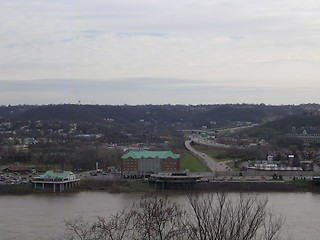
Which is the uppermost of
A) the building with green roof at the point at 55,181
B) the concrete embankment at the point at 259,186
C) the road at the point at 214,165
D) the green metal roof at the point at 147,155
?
the green metal roof at the point at 147,155

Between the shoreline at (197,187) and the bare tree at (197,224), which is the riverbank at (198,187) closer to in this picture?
the shoreline at (197,187)

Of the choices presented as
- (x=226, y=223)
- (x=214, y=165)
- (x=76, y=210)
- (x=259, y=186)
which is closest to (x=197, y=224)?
(x=226, y=223)

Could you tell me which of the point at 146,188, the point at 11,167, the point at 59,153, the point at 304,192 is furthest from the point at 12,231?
the point at 59,153

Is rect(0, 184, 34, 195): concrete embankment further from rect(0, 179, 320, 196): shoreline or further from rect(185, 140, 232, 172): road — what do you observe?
rect(185, 140, 232, 172): road

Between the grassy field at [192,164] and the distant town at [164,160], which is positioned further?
the grassy field at [192,164]

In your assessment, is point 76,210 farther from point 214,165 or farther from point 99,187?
point 214,165

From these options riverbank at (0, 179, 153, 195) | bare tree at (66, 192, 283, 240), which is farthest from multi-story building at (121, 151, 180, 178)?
bare tree at (66, 192, 283, 240)

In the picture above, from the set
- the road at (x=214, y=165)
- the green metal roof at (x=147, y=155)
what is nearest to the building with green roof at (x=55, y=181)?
the green metal roof at (x=147, y=155)

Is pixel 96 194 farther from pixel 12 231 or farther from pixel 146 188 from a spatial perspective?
pixel 12 231
